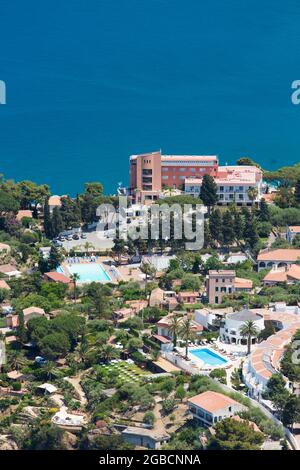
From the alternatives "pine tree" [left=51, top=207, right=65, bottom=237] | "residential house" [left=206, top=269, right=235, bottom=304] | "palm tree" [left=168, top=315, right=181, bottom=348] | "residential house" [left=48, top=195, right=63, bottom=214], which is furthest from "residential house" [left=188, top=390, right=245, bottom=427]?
"residential house" [left=48, top=195, right=63, bottom=214]

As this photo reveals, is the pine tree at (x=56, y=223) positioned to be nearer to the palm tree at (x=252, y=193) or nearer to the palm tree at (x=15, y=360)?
the palm tree at (x=252, y=193)

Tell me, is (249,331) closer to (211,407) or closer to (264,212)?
(211,407)

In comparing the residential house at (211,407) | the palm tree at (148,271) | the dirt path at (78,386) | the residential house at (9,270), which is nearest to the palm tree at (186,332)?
the dirt path at (78,386)

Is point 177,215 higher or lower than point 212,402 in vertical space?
higher
